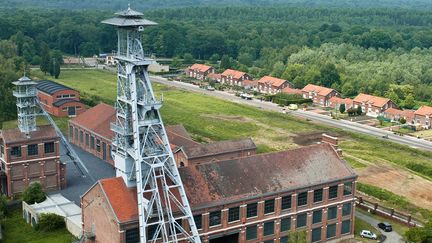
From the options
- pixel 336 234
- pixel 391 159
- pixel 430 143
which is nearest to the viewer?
pixel 336 234

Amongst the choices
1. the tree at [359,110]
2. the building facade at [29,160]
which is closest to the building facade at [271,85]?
the tree at [359,110]

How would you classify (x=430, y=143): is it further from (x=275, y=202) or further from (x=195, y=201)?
(x=195, y=201)

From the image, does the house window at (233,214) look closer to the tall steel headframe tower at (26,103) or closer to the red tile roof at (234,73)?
the tall steel headframe tower at (26,103)

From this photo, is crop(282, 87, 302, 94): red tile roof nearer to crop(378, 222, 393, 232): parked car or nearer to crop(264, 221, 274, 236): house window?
crop(378, 222, 393, 232): parked car

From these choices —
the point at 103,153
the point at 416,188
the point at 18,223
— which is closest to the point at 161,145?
the point at 18,223

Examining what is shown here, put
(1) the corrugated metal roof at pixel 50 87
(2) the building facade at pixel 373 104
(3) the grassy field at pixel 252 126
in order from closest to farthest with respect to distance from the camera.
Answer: (3) the grassy field at pixel 252 126 → (1) the corrugated metal roof at pixel 50 87 → (2) the building facade at pixel 373 104

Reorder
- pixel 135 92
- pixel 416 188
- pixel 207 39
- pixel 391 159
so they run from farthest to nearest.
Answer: pixel 207 39 → pixel 391 159 → pixel 416 188 → pixel 135 92

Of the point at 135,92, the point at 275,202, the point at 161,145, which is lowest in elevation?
the point at 275,202
